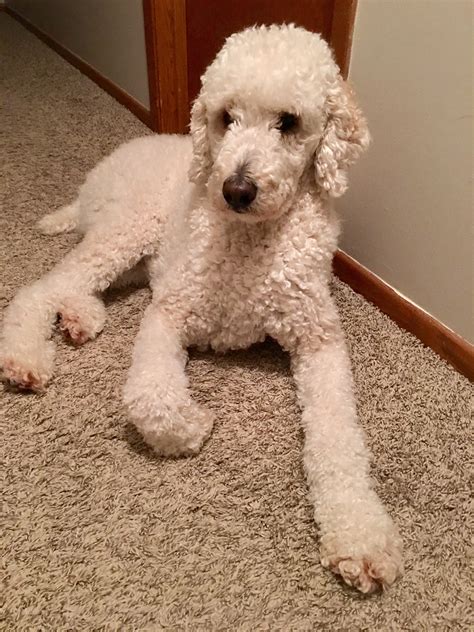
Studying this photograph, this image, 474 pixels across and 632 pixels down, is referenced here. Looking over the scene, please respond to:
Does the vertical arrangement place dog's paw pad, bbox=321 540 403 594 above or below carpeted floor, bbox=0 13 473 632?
above

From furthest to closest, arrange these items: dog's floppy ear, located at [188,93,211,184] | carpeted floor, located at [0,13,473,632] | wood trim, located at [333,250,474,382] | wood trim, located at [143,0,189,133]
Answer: wood trim, located at [143,0,189,133], wood trim, located at [333,250,474,382], dog's floppy ear, located at [188,93,211,184], carpeted floor, located at [0,13,473,632]

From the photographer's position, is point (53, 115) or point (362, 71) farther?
point (53, 115)

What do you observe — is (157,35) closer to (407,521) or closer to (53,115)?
(53,115)

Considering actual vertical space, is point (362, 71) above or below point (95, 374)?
above

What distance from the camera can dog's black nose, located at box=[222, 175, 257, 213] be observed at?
3.30 ft

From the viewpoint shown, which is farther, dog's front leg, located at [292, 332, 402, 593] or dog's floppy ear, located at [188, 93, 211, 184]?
dog's floppy ear, located at [188, 93, 211, 184]

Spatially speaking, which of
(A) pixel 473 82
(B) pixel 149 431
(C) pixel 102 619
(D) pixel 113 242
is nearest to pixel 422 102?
(A) pixel 473 82

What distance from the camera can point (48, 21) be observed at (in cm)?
335

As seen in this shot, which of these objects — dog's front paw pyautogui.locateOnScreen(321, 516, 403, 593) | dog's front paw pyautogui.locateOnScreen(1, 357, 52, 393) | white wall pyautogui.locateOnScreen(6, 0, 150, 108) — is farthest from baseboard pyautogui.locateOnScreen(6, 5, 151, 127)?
dog's front paw pyautogui.locateOnScreen(321, 516, 403, 593)

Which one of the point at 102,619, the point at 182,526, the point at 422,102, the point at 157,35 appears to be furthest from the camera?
the point at 157,35

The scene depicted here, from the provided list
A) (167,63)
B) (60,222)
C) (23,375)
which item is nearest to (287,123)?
(23,375)

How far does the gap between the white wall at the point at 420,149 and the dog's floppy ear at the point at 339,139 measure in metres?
0.20

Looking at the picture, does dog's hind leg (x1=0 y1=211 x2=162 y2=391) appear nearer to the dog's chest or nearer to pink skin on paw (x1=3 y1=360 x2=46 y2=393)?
pink skin on paw (x1=3 y1=360 x2=46 y2=393)

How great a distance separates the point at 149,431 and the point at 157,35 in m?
1.49
